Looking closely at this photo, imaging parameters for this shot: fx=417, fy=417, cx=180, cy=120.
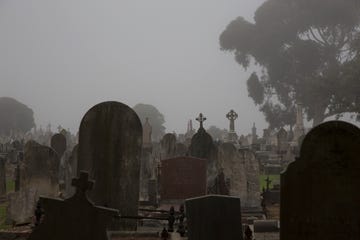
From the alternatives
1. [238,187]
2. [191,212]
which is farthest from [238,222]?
[238,187]

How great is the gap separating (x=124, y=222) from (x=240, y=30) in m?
46.8

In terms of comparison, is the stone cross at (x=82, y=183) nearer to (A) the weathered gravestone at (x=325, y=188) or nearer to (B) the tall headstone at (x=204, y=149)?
(A) the weathered gravestone at (x=325, y=188)

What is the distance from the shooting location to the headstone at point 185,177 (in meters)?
11.7

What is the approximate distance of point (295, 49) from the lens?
47594 millimetres

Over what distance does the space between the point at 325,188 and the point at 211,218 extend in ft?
5.13

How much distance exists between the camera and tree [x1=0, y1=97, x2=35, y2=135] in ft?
311

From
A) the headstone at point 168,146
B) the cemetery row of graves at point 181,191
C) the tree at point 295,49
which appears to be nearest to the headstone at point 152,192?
the cemetery row of graves at point 181,191

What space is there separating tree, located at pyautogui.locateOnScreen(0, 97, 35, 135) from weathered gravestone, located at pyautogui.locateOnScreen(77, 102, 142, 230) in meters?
91.1

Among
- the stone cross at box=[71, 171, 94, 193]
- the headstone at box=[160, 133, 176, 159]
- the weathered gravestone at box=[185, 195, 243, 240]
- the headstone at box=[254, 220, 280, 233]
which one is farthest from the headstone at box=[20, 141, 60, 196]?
the headstone at box=[160, 133, 176, 159]

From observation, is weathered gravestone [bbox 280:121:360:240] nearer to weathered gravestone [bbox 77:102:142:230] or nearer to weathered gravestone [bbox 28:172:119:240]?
weathered gravestone [bbox 28:172:119:240]

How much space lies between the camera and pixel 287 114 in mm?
48812

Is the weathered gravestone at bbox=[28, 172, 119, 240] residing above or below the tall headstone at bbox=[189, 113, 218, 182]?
below

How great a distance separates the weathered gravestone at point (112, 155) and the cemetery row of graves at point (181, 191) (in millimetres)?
19

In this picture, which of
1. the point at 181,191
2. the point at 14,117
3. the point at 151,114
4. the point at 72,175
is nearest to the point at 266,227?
the point at 181,191
